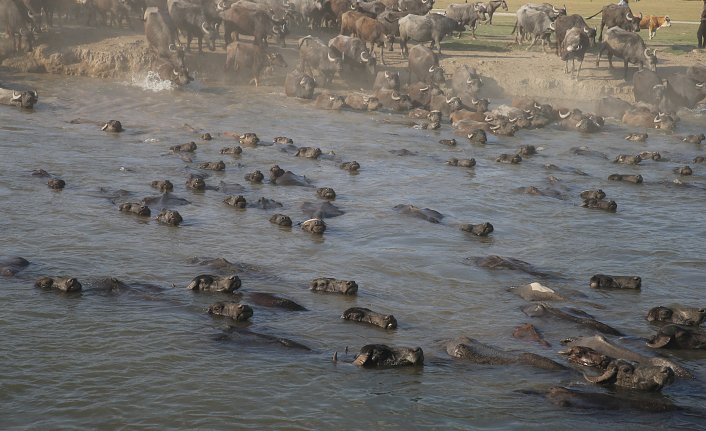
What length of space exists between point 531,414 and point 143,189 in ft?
33.7

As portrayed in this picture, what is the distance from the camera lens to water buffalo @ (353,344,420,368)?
974 centimetres

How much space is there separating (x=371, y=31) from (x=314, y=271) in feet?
66.6

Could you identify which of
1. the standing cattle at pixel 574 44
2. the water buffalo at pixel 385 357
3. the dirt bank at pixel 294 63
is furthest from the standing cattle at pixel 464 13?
the water buffalo at pixel 385 357

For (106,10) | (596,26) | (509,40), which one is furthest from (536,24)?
(106,10)

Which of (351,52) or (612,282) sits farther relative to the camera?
(351,52)

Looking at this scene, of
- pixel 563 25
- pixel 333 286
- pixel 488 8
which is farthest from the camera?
pixel 488 8

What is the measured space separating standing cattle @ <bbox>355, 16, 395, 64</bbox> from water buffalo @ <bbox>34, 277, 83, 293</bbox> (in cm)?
2165

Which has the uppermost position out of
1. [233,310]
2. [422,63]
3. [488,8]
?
[488,8]

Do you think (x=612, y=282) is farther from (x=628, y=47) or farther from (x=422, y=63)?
(x=628, y=47)

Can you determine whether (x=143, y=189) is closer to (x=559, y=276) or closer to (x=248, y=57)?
(x=559, y=276)

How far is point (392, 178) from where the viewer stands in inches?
772

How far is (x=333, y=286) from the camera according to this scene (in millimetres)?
12102

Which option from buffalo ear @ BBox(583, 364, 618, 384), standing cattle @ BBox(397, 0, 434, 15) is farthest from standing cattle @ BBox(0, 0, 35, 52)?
buffalo ear @ BBox(583, 364, 618, 384)

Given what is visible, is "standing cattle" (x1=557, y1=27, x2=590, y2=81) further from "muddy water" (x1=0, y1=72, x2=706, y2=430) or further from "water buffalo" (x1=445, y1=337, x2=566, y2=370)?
"water buffalo" (x1=445, y1=337, x2=566, y2=370)
